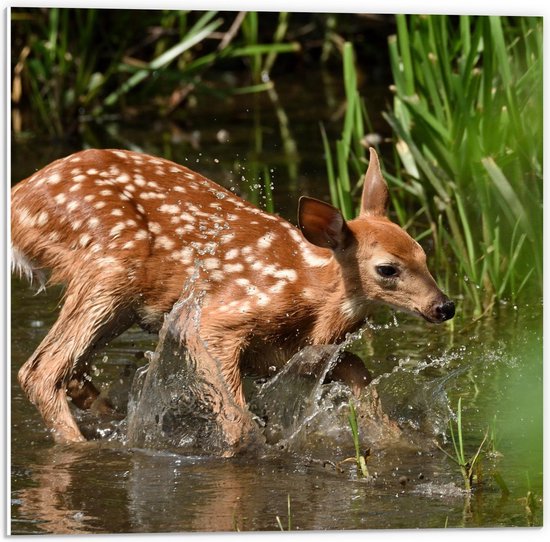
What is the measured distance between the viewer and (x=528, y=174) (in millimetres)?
5055

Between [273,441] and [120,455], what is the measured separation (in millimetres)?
507

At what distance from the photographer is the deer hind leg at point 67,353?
187 inches

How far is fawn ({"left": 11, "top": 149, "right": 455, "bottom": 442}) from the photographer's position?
470 centimetres

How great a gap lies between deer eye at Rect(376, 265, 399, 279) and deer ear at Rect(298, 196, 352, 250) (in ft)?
0.48

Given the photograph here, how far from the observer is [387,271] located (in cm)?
458

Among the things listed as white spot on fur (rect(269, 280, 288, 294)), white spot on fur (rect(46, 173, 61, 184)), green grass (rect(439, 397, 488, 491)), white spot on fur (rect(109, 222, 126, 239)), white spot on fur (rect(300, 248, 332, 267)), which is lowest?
green grass (rect(439, 397, 488, 491))

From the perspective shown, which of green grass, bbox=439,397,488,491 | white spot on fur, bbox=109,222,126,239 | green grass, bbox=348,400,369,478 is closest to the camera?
green grass, bbox=439,397,488,491

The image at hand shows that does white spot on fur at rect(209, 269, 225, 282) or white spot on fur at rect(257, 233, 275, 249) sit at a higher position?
white spot on fur at rect(257, 233, 275, 249)

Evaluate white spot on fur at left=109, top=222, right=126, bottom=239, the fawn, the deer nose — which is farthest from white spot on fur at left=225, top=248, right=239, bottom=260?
the deer nose

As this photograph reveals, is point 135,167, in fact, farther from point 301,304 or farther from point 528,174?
point 528,174

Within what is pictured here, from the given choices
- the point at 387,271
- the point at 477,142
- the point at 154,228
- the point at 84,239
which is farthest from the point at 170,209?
the point at 477,142

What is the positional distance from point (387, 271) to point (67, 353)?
1085 mm

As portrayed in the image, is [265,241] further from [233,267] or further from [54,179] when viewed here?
[54,179]

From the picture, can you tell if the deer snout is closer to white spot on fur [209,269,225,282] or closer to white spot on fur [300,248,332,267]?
white spot on fur [300,248,332,267]
